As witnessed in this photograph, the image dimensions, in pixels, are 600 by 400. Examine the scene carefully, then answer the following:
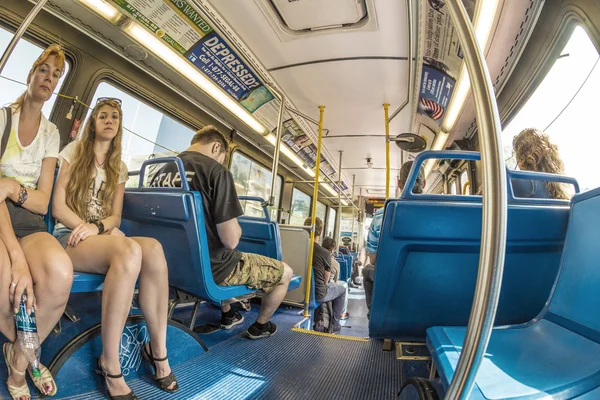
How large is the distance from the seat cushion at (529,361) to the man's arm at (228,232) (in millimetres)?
1143

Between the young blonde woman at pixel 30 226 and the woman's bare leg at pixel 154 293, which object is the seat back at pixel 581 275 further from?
the young blonde woman at pixel 30 226

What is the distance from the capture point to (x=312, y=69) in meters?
3.17

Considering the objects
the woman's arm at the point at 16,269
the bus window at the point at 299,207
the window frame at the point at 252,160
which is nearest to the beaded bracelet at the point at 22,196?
the woman's arm at the point at 16,269

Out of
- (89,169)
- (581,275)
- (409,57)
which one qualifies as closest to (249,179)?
(409,57)

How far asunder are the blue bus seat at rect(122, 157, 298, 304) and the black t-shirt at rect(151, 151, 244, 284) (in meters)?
0.13

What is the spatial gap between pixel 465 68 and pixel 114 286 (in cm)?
278

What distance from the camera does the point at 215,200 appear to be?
1.60 meters

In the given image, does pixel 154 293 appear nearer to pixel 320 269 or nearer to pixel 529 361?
pixel 529 361

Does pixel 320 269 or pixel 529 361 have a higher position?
pixel 529 361

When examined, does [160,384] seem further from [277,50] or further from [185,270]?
[277,50]

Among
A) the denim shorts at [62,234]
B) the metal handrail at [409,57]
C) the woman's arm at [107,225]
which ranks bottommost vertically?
the denim shorts at [62,234]

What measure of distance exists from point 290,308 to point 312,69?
2.83 metres

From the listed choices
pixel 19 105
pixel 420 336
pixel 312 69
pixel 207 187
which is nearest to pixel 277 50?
pixel 312 69

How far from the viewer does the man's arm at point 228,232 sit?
161 cm
